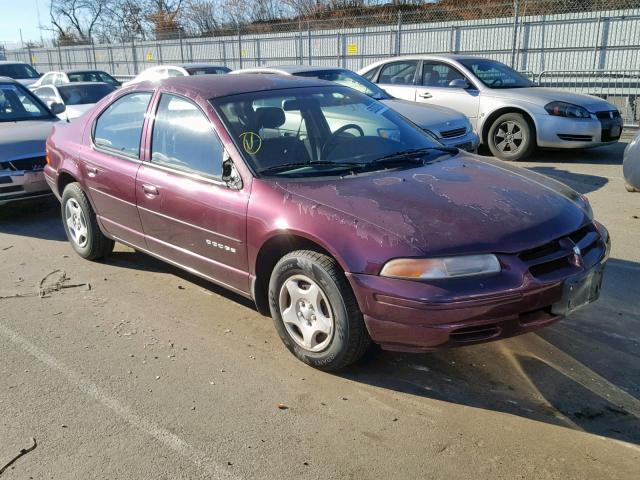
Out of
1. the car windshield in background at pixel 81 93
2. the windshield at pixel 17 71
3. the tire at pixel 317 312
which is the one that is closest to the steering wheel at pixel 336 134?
the tire at pixel 317 312

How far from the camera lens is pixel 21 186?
6.65m

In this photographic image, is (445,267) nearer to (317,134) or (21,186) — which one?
(317,134)

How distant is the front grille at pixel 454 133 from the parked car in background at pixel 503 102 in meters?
1.68

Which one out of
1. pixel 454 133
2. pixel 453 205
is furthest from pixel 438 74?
pixel 453 205

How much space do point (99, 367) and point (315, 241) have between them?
154 cm

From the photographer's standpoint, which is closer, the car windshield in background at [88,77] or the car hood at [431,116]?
the car hood at [431,116]

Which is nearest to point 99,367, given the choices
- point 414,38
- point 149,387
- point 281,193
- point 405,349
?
point 149,387

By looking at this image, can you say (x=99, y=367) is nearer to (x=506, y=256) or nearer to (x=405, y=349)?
(x=405, y=349)

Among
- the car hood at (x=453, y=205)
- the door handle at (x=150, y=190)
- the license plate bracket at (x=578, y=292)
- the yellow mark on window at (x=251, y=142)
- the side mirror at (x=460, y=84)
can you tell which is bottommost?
the license plate bracket at (x=578, y=292)

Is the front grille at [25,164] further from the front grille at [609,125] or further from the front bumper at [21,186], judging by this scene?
the front grille at [609,125]

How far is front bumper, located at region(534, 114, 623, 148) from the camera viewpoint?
29.2ft

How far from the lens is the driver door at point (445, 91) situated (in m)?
9.73

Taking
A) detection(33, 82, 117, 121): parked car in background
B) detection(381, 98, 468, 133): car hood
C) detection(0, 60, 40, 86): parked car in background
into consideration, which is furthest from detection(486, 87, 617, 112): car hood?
detection(0, 60, 40, 86): parked car in background

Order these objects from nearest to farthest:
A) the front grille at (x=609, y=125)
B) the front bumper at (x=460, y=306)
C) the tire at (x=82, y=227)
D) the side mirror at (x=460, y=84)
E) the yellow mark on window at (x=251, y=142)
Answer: the front bumper at (x=460, y=306) < the yellow mark on window at (x=251, y=142) < the tire at (x=82, y=227) < the front grille at (x=609, y=125) < the side mirror at (x=460, y=84)
